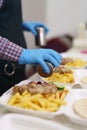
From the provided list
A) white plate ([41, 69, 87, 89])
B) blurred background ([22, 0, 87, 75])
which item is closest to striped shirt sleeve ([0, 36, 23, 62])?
white plate ([41, 69, 87, 89])

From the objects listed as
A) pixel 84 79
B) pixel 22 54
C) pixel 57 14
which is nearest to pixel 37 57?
pixel 22 54

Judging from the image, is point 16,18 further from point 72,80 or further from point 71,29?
point 71,29

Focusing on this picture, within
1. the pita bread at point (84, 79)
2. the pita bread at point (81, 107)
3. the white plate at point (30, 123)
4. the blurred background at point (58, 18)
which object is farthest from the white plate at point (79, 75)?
the blurred background at point (58, 18)

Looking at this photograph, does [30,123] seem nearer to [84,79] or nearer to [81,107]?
[81,107]

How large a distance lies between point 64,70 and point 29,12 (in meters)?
1.23

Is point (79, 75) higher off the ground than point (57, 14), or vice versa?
point (57, 14)

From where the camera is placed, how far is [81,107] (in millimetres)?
843

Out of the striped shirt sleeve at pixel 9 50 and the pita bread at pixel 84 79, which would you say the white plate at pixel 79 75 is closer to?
the pita bread at pixel 84 79

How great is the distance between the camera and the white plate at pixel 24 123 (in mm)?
767

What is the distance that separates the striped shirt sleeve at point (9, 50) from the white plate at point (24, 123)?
0.27 meters

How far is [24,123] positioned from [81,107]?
181 mm

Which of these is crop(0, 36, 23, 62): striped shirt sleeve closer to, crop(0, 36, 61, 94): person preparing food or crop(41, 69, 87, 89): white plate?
crop(0, 36, 61, 94): person preparing food

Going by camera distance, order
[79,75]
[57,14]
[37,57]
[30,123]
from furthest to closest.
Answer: [57,14] → [79,75] → [37,57] → [30,123]

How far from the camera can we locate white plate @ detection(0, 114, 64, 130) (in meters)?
0.77
